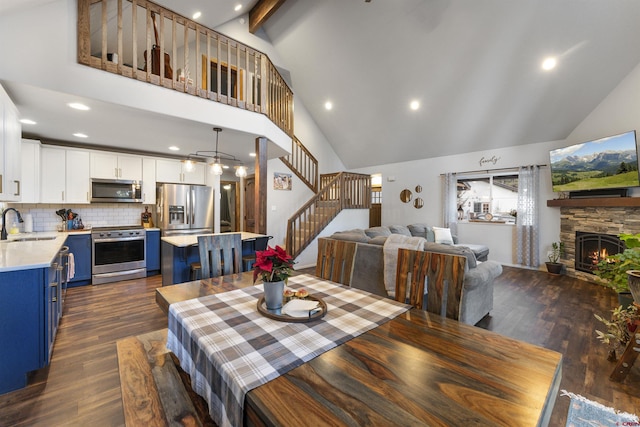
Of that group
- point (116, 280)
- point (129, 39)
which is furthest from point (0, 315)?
point (129, 39)

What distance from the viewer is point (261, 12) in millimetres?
5438

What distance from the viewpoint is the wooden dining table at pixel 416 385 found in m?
0.71

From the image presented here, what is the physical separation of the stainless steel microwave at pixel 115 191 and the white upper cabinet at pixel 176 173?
1.36 feet

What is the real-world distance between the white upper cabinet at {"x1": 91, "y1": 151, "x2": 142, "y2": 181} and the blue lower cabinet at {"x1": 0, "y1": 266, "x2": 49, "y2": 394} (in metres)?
3.08

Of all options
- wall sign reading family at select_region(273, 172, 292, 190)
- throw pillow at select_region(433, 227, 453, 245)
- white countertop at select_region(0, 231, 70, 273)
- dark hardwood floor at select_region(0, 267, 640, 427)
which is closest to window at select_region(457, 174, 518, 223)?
Answer: throw pillow at select_region(433, 227, 453, 245)

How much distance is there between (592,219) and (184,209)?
24.3 ft

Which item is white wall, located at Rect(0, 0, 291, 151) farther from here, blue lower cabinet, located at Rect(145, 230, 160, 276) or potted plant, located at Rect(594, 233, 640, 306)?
potted plant, located at Rect(594, 233, 640, 306)

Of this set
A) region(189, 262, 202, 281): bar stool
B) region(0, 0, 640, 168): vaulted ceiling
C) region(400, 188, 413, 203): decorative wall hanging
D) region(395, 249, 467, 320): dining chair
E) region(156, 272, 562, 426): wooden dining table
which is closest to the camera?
region(156, 272, 562, 426): wooden dining table

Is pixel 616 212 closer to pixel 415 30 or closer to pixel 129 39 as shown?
pixel 415 30

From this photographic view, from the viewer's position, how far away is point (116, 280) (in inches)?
172

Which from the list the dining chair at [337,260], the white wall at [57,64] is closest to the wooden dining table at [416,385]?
the dining chair at [337,260]

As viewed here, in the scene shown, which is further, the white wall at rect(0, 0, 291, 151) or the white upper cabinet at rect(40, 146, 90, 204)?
the white upper cabinet at rect(40, 146, 90, 204)

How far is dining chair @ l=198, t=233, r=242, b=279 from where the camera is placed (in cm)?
232

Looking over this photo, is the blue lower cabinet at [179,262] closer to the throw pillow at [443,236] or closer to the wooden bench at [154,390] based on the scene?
the wooden bench at [154,390]
